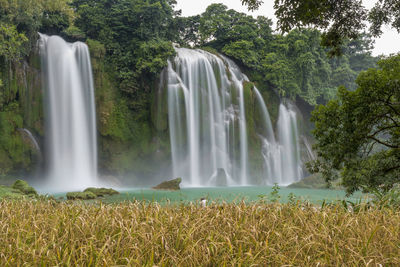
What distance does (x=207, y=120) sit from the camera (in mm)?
25891

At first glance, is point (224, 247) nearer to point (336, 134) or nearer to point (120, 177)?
point (336, 134)

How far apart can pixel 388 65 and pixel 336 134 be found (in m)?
2.26

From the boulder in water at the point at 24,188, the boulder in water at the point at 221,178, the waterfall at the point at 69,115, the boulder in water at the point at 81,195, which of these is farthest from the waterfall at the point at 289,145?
the boulder in water at the point at 24,188

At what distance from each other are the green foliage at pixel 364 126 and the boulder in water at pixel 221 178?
17.3 meters

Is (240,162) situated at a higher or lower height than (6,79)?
lower

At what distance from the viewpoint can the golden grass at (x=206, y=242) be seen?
9.53 feet

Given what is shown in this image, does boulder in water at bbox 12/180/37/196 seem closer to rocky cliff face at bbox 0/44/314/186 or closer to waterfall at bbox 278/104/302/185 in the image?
rocky cliff face at bbox 0/44/314/186

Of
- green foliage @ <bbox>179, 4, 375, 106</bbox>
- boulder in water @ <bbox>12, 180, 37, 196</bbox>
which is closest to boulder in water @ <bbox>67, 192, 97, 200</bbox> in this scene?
boulder in water @ <bbox>12, 180, 37, 196</bbox>

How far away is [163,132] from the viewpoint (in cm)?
2502

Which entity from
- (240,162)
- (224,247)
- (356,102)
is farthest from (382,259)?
(240,162)

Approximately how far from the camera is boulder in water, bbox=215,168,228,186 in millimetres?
25125

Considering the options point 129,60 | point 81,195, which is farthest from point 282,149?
point 81,195

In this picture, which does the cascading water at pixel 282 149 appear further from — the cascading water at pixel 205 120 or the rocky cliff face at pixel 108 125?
the cascading water at pixel 205 120

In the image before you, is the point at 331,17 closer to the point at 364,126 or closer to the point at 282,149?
the point at 364,126
